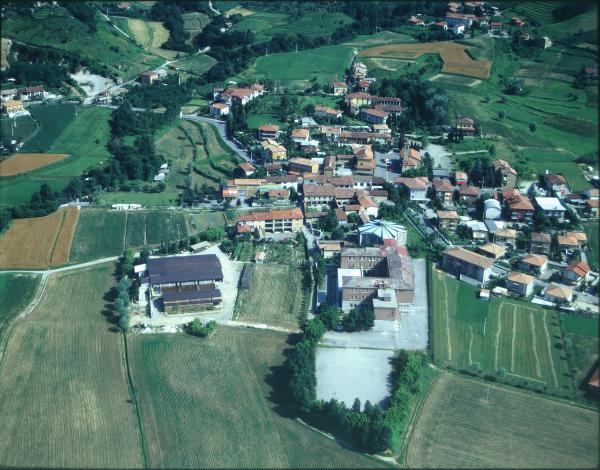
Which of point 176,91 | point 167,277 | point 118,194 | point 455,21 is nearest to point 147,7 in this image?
point 176,91

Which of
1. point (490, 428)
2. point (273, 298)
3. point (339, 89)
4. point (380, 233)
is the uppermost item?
point (490, 428)

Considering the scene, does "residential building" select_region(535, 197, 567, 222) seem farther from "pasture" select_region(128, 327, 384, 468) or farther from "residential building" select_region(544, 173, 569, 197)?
"pasture" select_region(128, 327, 384, 468)

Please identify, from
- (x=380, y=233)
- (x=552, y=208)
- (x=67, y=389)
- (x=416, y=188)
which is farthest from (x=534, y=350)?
(x=67, y=389)

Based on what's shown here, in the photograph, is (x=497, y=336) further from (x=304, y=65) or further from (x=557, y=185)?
(x=304, y=65)

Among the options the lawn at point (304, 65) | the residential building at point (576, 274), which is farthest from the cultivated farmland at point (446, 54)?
the residential building at point (576, 274)

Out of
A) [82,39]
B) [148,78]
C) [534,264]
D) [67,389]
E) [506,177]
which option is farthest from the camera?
[82,39]

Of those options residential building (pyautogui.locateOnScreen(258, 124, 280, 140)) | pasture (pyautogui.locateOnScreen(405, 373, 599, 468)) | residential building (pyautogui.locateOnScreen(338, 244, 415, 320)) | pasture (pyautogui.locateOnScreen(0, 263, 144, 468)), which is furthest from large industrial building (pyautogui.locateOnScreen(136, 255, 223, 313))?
residential building (pyautogui.locateOnScreen(258, 124, 280, 140))
